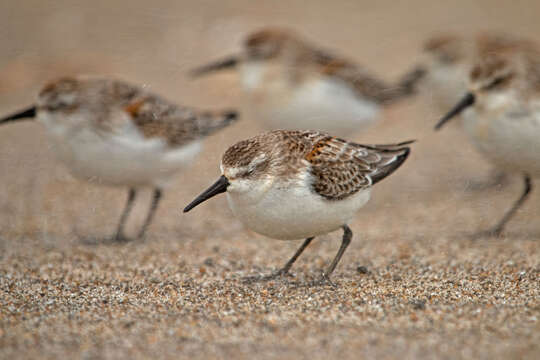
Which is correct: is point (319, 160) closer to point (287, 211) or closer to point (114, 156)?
point (287, 211)

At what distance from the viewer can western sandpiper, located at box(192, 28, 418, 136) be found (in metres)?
8.37

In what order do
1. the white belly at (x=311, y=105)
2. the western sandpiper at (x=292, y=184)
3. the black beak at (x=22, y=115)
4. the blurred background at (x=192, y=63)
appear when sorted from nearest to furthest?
1. the western sandpiper at (x=292, y=184)
2. the black beak at (x=22, y=115)
3. the blurred background at (x=192, y=63)
4. the white belly at (x=311, y=105)

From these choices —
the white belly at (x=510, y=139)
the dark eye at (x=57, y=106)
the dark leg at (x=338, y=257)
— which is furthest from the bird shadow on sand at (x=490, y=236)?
the dark eye at (x=57, y=106)

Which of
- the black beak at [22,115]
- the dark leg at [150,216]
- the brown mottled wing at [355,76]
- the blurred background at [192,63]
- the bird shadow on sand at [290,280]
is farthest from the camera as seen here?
the brown mottled wing at [355,76]

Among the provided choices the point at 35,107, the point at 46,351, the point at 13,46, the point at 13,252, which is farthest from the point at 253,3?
the point at 46,351

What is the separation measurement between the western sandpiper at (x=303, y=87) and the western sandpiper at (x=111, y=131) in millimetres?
1932

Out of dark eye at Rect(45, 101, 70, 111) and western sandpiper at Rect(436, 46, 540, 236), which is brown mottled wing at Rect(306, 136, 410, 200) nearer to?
western sandpiper at Rect(436, 46, 540, 236)

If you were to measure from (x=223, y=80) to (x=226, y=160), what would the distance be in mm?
7388

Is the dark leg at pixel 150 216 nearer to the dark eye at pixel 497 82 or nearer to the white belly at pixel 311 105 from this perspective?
the white belly at pixel 311 105

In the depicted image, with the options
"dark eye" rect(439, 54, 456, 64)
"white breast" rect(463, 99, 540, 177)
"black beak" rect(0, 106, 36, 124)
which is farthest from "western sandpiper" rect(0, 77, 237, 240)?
"dark eye" rect(439, 54, 456, 64)

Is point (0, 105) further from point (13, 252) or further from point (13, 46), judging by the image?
point (13, 252)

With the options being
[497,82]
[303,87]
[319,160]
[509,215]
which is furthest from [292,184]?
[303,87]

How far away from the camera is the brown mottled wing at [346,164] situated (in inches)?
189

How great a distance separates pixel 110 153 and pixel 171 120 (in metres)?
0.75
